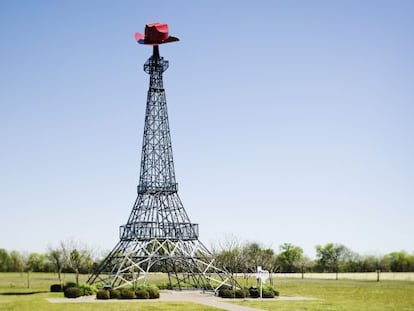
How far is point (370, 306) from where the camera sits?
4184 cm

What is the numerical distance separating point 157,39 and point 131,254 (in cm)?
2416

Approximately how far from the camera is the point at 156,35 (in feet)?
203

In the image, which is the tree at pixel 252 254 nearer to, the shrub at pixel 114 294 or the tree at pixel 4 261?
the shrub at pixel 114 294

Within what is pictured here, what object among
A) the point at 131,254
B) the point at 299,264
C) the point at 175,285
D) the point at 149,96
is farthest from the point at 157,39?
the point at 299,264

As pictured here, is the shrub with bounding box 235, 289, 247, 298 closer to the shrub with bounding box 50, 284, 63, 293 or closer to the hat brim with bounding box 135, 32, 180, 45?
the shrub with bounding box 50, 284, 63, 293

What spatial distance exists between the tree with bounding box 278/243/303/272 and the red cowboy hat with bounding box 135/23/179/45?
91.2 m

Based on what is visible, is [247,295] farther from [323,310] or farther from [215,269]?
[323,310]

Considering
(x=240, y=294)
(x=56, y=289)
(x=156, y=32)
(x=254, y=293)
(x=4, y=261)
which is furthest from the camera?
(x=4, y=261)

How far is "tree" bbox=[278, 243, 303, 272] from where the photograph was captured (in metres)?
143

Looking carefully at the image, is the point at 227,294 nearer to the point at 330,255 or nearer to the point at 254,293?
the point at 254,293

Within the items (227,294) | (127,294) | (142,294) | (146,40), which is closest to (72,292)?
(127,294)

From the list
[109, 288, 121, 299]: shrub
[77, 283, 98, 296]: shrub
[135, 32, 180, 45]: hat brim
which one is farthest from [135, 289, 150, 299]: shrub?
[135, 32, 180, 45]: hat brim

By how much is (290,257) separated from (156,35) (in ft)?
324

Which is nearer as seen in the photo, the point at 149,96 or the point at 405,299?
the point at 405,299
